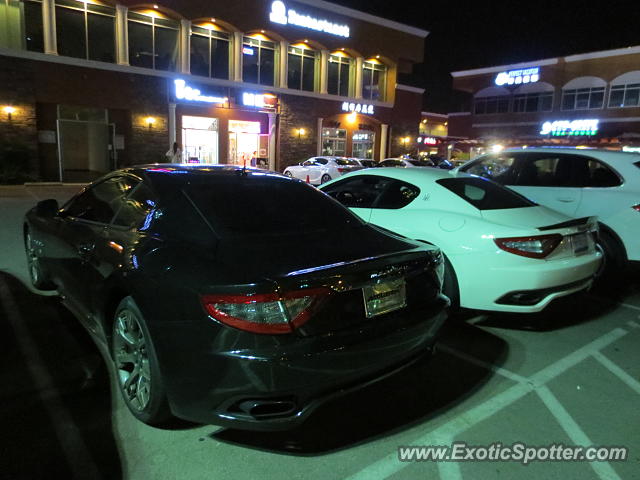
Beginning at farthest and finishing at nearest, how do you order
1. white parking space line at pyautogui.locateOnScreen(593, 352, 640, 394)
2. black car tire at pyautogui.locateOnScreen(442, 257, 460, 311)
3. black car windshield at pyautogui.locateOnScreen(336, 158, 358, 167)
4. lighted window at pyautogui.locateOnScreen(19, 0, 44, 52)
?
1. black car windshield at pyautogui.locateOnScreen(336, 158, 358, 167)
2. lighted window at pyautogui.locateOnScreen(19, 0, 44, 52)
3. black car tire at pyautogui.locateOnScreen(442, 257, 460, 311)
4. white parking space line at pyautogui.locateOnScreen(593, 352, 640, 394)

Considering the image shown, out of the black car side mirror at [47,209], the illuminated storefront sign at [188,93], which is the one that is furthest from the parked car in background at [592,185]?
the illuminated storefront sign at [188,93]

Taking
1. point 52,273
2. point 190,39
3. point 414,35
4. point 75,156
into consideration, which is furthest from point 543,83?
point 52,273

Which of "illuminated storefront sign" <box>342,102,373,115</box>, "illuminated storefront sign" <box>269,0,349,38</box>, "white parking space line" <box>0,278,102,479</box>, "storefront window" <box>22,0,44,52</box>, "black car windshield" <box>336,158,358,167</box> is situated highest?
"illuminated storefront sign" <box>269,0,349,38</box>

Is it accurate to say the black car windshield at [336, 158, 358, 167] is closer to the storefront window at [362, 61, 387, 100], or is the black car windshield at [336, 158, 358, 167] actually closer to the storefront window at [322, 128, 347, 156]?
the storefront window at [322, 128, 347, 156]

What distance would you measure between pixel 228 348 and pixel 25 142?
21945mm

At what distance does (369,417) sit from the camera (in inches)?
121

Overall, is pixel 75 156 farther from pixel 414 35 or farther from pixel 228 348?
pixel 228 348

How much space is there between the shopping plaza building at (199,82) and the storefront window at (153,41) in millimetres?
50

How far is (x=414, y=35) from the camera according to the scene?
33312 mm

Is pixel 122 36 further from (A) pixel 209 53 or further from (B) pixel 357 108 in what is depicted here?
(B) pixel 357 108

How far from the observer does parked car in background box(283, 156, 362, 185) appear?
2255cm

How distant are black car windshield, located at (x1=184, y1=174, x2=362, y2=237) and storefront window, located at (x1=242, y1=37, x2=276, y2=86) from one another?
81.8ft

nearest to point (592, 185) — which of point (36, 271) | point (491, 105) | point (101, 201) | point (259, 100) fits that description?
point (101, 201)

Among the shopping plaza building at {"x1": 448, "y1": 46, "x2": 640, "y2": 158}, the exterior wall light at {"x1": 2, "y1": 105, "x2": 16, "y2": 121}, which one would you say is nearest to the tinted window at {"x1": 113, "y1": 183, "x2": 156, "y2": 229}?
the exterior wall light at {"x1": 2, "y1": 105, "x2": 16, "y2": 121}
